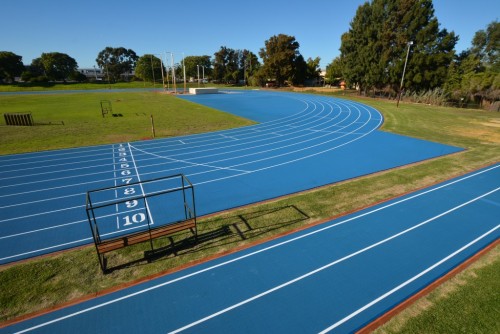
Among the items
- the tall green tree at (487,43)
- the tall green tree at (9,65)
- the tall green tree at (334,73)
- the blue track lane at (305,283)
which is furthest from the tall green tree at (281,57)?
the tall green tree at (9,65)

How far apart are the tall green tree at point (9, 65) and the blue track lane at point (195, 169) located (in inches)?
3430

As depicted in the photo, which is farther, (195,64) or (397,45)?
(195,64)

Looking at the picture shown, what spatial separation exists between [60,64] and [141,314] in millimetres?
117185

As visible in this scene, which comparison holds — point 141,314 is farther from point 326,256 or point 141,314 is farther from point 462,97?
point 462,97

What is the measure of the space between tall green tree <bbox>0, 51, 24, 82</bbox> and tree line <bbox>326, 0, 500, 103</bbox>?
91.0 metres

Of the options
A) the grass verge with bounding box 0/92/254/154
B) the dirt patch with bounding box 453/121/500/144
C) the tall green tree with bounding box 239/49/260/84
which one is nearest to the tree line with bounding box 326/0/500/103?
the dirt patch with bounding box 453/121/500/144

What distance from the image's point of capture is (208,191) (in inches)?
433

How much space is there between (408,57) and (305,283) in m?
43.7

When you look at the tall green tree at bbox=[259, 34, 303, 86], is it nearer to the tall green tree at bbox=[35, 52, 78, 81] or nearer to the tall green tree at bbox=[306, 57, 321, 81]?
the tall green tree at bbox=[306, 57, 321, 81]

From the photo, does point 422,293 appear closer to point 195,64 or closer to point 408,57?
point 408,57

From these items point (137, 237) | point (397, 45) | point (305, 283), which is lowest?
point (305, 283)

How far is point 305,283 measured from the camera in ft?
20.5

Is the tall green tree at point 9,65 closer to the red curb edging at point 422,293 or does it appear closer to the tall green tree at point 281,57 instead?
the tall green tree at point 281,57

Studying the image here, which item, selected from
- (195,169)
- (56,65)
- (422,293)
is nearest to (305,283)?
(422,293)
